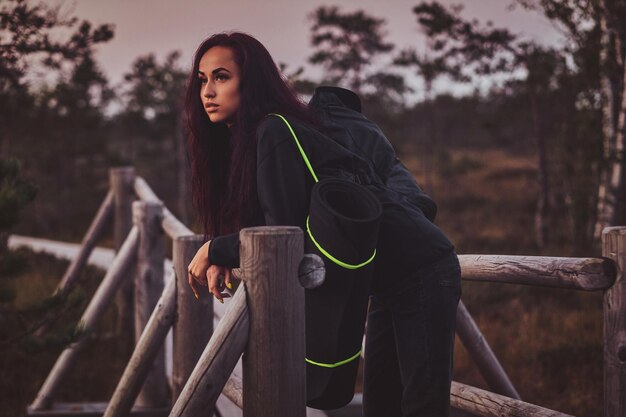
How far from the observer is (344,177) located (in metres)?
2.13

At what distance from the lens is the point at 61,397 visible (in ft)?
17.1

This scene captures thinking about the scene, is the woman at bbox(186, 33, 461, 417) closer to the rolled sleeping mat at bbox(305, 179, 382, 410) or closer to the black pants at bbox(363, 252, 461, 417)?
the black pants at bbox(363, 252, 461, 417)

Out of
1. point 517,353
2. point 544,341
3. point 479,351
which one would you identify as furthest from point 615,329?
point 544,341

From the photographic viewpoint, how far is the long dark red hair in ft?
7.44

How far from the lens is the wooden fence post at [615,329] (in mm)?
2309

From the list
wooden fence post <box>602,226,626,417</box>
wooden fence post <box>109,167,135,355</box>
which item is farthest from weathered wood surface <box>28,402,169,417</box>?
wooden fence post <box>602,226,626,417</box>

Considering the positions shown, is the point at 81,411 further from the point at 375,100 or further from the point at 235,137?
the point at 375,100

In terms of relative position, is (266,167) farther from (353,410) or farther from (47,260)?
(47,260)

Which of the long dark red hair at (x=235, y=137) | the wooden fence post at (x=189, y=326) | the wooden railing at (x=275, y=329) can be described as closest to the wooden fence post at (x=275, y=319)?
the wooden railing at (x=275, y=329)

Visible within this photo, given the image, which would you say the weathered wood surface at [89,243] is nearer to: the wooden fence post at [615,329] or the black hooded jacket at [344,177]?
the black hooded jacket at [344,177]

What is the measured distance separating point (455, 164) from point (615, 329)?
26.7 metres

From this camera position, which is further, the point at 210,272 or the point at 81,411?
the point at 81,411

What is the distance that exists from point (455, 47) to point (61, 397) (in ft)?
45.0

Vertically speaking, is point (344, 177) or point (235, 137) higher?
point (235, 137)
